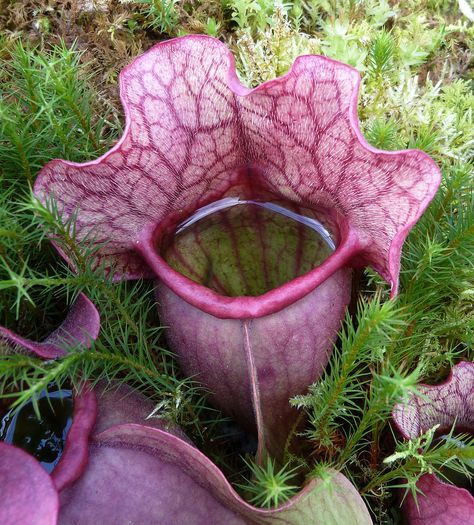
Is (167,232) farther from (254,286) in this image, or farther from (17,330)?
(17,330)

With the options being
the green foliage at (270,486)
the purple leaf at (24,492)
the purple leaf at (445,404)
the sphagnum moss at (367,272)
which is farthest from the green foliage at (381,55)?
the purple leaf at (24,492)

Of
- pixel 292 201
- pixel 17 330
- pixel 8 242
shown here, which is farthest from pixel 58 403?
pixel 292 201

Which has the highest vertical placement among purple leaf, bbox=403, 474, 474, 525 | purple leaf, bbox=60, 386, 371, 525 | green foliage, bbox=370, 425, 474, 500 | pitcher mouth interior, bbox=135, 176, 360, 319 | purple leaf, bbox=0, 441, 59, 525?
pitcher mouth interior, bbox=135, 176, 360, 319

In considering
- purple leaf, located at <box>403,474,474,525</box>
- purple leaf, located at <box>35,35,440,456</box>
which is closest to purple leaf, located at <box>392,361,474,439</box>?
purple leaf, located at <box>403,474,474,525</box>

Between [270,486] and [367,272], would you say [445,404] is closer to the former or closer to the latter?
[367,272]

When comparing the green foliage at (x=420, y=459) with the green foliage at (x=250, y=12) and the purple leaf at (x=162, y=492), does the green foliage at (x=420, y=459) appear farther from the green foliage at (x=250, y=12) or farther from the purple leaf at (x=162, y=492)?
the green foliage at (x=250, y=12)

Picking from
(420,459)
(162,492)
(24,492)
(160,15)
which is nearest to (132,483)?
(162,492)

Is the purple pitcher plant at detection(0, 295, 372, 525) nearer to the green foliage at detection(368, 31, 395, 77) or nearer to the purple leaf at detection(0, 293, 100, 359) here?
the purple leaf at detection(0, 293, 100, 359)
